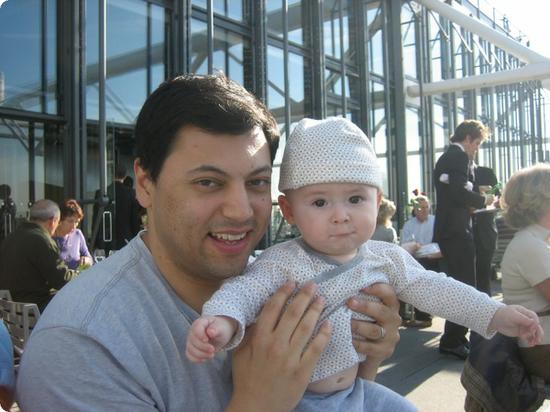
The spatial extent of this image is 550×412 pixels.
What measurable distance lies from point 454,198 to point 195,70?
4.58 m

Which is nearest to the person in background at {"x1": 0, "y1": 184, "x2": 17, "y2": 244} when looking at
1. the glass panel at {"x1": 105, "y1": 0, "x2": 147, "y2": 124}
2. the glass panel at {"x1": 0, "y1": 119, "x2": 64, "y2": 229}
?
the glass panel at {"x1": 0, "y1": 119, "x2": 64, "y2": 229}

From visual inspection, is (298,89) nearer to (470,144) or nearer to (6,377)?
(470,144)

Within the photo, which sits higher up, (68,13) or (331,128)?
(68,13)

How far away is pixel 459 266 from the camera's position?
534cm

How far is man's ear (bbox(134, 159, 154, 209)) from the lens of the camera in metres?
1.58

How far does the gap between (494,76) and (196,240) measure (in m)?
13.0

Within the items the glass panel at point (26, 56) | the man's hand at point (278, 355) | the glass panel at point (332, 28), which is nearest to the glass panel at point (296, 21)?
the glass panel at point (332, 28)

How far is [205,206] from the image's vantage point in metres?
1.47

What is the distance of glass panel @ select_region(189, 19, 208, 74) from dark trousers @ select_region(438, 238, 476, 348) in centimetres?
472

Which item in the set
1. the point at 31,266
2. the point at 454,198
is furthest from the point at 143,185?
the point at 454,198

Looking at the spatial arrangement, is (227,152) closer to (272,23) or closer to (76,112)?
(76,112)

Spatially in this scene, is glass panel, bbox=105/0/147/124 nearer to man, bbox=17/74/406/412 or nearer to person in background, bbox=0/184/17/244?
person in background, bbox=0/184/17/244

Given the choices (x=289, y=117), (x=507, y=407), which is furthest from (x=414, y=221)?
(x=507, y=407)

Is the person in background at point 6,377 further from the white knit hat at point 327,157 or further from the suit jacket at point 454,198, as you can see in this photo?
the suit jacket at point 454,198
